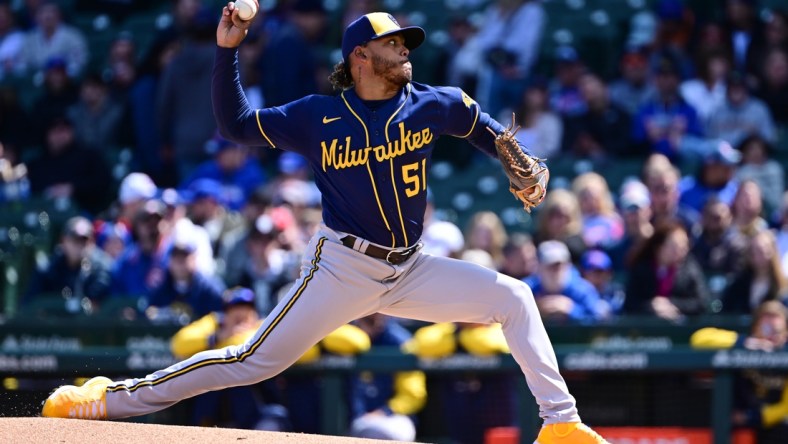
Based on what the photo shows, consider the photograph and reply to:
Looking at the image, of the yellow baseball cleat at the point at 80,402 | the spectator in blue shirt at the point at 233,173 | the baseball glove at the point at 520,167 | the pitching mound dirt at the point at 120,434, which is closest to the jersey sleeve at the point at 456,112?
the baseball glove at the point at 520,167

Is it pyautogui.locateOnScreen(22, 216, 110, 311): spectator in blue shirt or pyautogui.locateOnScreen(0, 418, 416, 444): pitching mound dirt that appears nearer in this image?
pyautogui.locateOnScreen(0, 418, 416, 444): pitching mound dirt

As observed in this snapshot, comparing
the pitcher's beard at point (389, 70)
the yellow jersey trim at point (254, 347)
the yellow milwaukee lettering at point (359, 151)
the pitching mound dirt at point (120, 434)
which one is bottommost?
the pitching mound dirt at point (120, 434)

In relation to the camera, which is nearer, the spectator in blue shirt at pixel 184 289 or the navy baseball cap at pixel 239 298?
the navy baseball cap at pixel 239 298

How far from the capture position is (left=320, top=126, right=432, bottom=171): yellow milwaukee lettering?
493 centimetres

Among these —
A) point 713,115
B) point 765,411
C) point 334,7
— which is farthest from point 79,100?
point 765,411

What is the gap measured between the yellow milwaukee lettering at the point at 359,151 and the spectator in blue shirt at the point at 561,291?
2906 mm

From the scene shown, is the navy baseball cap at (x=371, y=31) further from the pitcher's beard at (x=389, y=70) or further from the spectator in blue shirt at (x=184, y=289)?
the spectator in blue shirt at (x=184, y=289)

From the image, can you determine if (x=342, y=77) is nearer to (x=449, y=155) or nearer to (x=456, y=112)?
(x=456, y=112)

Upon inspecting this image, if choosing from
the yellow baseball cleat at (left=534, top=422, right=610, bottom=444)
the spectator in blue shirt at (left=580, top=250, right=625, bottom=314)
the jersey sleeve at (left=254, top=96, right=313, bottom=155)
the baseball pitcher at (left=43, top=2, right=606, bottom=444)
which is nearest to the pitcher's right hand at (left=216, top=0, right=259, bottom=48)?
the baseball pitcher at (left=43, top=2, right=606, bottom=444)

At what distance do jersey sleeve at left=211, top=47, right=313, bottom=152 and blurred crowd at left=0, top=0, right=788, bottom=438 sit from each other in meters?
2.33

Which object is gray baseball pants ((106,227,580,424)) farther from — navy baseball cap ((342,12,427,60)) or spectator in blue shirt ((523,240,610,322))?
spectator in blue shirt ((523,240,610,322))

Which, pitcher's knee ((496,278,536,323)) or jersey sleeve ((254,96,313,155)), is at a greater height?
jersey sleeve ((254,96,313,155))

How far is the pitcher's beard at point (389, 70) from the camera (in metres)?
4.98

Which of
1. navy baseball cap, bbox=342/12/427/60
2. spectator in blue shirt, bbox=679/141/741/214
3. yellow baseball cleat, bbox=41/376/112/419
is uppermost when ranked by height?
navy baseball cap, bbox=342/12/427/60
